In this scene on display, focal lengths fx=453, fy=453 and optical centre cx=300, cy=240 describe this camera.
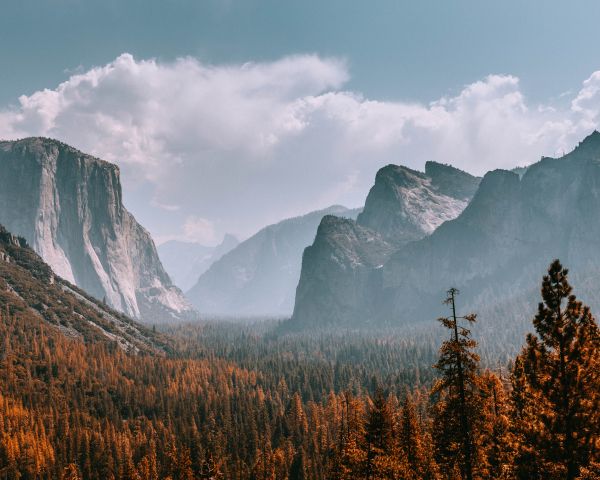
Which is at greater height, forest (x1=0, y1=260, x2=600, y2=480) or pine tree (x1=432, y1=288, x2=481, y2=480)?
pine tree (x1=432, y1=288, x2=481, y2=480)

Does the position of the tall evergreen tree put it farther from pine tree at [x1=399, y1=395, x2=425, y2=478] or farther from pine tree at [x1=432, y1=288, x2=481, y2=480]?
pine tree at [x1=432, y1=288, x2=481, y2=480]

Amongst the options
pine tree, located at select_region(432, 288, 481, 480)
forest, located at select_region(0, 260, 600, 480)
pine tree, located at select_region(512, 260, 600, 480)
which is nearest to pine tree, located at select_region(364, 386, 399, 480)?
forest, located at select_region(0, 260, 600, 480)

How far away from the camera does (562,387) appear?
2339 cm

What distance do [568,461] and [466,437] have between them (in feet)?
16.6

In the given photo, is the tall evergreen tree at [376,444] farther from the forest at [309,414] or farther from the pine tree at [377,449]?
the forest at [309,414]

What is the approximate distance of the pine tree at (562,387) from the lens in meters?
22.8

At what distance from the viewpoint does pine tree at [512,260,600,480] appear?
74.9ft

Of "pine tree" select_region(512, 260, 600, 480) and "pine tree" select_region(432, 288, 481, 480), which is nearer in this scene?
"pine tree" select_region(512, 260, 600, 480)

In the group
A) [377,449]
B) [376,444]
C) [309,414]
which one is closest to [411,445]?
[376,444]

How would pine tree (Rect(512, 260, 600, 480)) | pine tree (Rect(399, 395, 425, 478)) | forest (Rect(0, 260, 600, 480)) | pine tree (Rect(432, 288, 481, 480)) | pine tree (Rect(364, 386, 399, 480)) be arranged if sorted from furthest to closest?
pine tree (Rect(399, 395, 425, 478)) < pine tree (Rect(364, 386, 399, 480)) < pine tree (Rect(432, 288, 481, 480)) < forest (Rect(0, 260, 600, 480)) < pine tree (Rect(512, 260, 600, 480))

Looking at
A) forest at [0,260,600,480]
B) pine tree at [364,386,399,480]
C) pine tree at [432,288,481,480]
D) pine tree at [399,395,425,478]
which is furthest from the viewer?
pine tree at [399,395,425,478]

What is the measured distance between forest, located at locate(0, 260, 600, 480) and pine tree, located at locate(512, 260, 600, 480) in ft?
0.20

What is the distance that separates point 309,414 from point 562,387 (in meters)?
116

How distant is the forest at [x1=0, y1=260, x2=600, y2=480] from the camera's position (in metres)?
23.9
